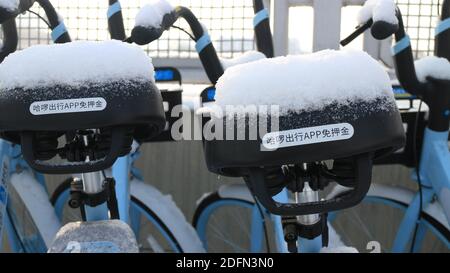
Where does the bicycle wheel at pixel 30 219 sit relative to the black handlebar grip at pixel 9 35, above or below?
below

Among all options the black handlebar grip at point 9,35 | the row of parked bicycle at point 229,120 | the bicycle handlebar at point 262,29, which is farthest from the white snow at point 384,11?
the black handlebar grip at point 9,35

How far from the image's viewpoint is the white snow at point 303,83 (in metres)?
0.62

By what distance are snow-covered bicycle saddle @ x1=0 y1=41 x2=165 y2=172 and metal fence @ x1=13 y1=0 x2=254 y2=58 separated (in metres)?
1.04

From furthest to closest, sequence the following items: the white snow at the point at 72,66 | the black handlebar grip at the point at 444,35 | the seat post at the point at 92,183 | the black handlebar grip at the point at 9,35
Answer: the black handlebar grip at the point at 444,35
the black handlebar grip at the point at 9,35
the seat post at the point at 92,183
the white snow at the point at 72,66

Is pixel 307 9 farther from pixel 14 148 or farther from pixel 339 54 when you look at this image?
pixel 339 54

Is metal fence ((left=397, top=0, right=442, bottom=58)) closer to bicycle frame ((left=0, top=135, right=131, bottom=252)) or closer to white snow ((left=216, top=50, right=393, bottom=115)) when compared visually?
bicycle frame ((left=0, top=135, right=131, bottom=252))

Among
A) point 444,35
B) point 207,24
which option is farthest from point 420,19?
point 207,24

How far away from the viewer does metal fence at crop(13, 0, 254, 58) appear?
1788mm

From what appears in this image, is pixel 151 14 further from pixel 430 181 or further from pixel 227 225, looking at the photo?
pixel 227 225

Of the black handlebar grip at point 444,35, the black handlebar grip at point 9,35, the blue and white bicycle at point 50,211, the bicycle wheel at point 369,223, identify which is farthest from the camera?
the bicycle wheel at point 369,223

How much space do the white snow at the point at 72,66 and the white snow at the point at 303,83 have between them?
0.15 m

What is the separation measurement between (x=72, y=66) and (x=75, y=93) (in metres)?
0.04

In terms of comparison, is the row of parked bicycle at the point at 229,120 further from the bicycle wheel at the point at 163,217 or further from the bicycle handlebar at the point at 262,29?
the bicycle wheel at the point at 163,217
